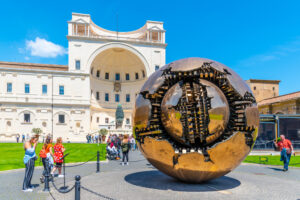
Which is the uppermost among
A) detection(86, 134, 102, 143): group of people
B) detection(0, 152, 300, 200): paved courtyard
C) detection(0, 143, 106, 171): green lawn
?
detection(0, 152, 300, 200): paved courtyard

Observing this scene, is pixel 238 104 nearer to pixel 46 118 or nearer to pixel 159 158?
pixel 159 158

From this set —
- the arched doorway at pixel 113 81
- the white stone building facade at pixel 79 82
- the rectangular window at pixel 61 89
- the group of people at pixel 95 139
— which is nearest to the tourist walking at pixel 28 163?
the group of people at pixel 95 139

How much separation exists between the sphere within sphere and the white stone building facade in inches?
1528

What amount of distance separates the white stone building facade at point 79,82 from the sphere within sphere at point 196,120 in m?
38.8

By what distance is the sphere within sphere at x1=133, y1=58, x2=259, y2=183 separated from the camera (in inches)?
251

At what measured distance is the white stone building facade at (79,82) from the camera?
46.6m

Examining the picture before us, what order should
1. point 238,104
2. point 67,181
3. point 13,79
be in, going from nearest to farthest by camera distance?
point 238,104 → point 67,181 → point 13,79

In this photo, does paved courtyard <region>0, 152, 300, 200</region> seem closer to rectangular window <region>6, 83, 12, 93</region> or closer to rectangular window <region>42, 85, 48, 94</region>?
rectangular window <region>42, 85, 48, 94</region>

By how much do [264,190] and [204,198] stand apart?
2.24 metres

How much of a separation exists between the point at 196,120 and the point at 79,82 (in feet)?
152

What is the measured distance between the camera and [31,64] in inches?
2060

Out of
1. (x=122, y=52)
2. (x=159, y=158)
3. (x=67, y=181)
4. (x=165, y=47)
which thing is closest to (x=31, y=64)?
(x=122, y=52)

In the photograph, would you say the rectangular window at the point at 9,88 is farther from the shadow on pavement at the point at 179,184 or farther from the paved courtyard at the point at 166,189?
the shadow on pavement at the point at 179,184

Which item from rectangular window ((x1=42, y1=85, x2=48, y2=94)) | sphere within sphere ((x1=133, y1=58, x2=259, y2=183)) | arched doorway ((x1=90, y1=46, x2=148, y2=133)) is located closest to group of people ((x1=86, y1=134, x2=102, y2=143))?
arched doorway ((x1=90, y1=46, x2=148, y2=133))
